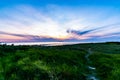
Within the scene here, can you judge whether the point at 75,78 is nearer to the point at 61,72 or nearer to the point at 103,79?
the point at 61,72

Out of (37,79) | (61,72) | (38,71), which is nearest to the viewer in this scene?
(37,79)

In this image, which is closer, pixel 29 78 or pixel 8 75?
pixel 29 78

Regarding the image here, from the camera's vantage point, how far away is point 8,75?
68.2 feet

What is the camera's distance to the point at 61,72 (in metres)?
21.9

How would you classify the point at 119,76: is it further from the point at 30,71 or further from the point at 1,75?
the point at 1,75

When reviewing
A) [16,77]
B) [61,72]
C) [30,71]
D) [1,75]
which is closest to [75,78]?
[61,72]

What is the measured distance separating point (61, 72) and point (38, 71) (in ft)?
9.42

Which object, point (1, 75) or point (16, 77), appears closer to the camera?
point (16, 77)

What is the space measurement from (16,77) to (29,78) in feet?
4.25

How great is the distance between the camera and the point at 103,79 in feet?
74.4

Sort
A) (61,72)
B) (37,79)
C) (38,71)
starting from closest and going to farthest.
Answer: (37,79)
(38,71)
(61,72)

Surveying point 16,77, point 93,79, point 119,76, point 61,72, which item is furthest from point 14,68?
point 119,76

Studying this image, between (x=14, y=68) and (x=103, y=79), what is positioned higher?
(x=14, y=68)


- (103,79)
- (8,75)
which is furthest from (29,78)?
(103,79)
